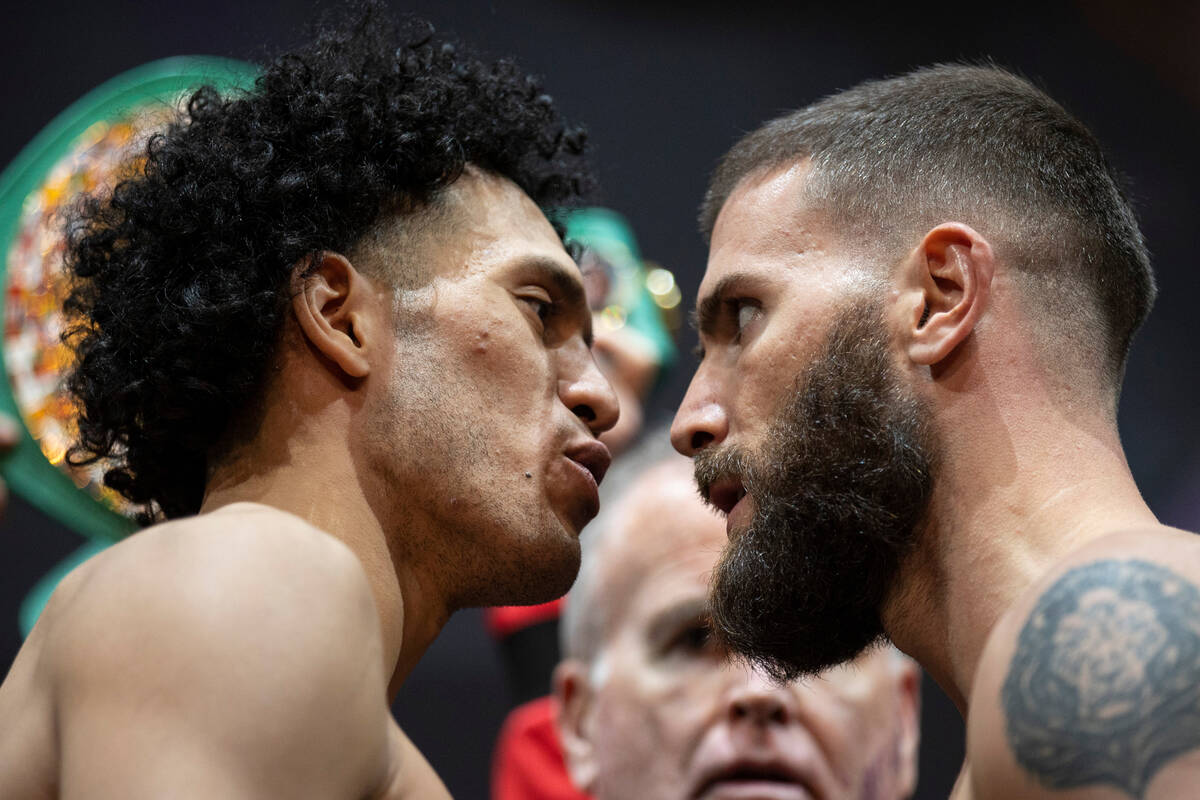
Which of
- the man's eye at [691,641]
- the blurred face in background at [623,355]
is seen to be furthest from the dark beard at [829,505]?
the blurred face in background at [623,355]

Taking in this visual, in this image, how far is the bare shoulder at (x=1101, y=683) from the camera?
1.31 m

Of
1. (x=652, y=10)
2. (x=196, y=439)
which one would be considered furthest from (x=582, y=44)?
(x=196, y=439)

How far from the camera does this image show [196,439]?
192 cm

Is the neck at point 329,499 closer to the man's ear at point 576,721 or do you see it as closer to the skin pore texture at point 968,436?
the skin pore texture at point 968,436

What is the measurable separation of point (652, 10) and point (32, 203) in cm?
234

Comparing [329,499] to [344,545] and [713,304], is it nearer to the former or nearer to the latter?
[344,545]

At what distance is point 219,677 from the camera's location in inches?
54.8

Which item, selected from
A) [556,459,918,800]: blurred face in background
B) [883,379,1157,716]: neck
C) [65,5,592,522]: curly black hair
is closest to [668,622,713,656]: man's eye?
[556,459,918,800]: blurred face in background

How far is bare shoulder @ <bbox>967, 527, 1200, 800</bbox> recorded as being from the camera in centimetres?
131

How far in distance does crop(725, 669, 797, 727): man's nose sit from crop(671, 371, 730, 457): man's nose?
73 cm

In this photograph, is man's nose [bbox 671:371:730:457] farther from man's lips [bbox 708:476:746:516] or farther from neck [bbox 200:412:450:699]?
neck [bbox 200:412:450:699]

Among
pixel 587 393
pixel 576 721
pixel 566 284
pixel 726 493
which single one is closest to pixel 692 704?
pixel 576 721

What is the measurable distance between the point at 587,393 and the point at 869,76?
2792mm

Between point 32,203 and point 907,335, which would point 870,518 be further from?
point 32,203
